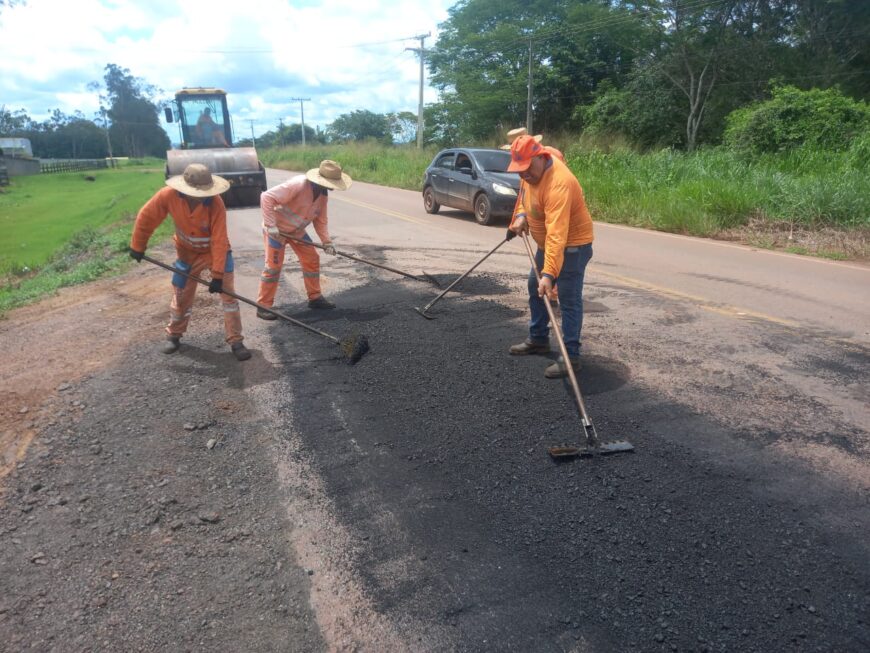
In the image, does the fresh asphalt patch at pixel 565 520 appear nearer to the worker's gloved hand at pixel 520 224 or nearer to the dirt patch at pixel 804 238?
the worker's gloved hand at pixel 520 224

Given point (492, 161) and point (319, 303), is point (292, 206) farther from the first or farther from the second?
point (492, 161)

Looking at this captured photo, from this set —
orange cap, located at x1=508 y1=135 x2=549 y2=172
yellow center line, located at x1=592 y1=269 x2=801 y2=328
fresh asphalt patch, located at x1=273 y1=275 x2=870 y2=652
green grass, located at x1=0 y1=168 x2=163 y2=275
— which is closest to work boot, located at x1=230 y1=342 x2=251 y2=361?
fresh asphalt patch, located at x1=273 y1=275 x2=870 y2=652

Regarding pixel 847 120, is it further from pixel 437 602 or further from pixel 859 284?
pixel 437 602

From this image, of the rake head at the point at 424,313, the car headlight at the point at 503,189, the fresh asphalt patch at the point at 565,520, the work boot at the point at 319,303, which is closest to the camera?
the fresh asphalt patch at the point at 565,520

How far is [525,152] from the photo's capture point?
4.18m

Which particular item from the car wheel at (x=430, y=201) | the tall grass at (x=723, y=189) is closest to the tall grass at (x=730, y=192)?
the tall grass at (x=723, y=189)

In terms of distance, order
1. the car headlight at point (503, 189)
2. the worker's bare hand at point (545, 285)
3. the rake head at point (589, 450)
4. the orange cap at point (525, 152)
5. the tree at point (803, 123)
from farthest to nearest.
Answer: the tree at point (803, 123), the car headlight at point (503, 189), the orange cap at point (525, 152), the worker's bare hand at point (545, 285), the rake head at point (589, 450)

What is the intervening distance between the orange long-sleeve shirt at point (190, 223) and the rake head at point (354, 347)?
47.2 inches

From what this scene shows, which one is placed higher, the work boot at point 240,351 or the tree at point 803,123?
the tree at point 803,123

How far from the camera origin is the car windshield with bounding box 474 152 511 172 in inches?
514

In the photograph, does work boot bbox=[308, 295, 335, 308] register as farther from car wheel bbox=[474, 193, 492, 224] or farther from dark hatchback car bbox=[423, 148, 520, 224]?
car wheel bbox=[474, 193, 492, 224]

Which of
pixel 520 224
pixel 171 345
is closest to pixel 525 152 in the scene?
pixel 520 224

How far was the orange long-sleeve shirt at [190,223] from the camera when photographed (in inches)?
197

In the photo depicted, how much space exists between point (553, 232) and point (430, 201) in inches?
438
